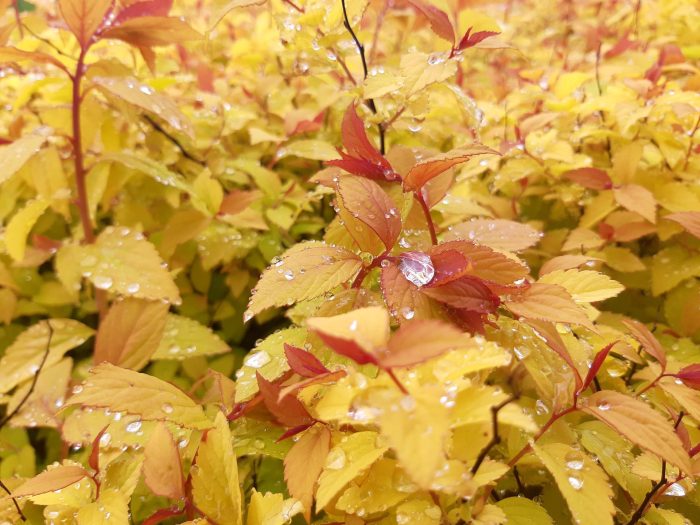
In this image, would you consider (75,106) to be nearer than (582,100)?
Yes

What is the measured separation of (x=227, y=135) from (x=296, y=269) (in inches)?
35.7

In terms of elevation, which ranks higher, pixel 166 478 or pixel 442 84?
pixel 442 84

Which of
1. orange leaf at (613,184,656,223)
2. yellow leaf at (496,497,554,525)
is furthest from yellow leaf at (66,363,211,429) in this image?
orange leaf at (613,184,656,223)

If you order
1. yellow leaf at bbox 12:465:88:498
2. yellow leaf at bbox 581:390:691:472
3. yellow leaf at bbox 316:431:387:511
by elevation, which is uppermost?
yellow leaf at bbox 581:390:691:472

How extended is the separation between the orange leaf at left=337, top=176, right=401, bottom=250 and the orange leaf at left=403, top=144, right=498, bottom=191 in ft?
0.18

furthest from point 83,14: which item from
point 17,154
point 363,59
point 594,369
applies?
point 594,369

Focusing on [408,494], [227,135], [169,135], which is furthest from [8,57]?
[408,494]

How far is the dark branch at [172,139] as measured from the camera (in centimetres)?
122

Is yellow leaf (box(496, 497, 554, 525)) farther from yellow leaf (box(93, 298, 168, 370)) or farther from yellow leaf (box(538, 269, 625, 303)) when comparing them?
yellow leaf (box(93, 298, 168, 370))

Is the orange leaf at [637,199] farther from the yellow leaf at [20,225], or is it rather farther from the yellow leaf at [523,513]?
the yellow leaf at [20,225]

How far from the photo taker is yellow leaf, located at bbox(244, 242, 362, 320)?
59 cm

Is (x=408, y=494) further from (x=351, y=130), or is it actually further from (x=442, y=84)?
(x=442, y=84)

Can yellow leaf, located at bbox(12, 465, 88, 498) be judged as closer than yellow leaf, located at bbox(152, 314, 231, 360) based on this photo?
Yes

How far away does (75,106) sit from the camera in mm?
968
